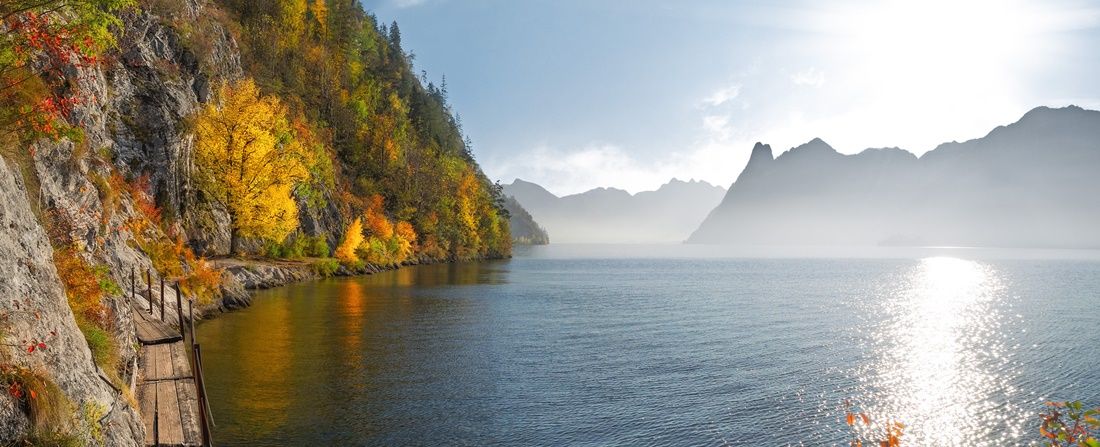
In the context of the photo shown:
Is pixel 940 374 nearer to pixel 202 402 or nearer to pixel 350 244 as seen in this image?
pixel 202 402

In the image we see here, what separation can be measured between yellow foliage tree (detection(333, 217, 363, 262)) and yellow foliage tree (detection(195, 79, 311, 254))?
17.3 meters

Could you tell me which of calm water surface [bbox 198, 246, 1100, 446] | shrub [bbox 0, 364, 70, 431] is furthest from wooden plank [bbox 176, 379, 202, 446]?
shrub [bbox 0, 364, 70, 431]

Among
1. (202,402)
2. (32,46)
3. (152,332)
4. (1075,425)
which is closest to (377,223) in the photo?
(152,332)

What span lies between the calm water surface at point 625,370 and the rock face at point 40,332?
535 centimetres

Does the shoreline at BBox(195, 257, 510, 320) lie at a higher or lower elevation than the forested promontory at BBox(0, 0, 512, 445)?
lower

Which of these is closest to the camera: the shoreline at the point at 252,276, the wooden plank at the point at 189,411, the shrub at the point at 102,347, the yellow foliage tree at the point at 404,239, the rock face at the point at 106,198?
the rock face at the point at 106,198

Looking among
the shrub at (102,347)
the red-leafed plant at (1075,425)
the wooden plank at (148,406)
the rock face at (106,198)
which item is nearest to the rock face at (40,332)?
the rock face at (106,198)

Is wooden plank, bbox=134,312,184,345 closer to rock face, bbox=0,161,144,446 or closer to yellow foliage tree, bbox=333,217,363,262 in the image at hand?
rock face, bbox=0,161,144,446

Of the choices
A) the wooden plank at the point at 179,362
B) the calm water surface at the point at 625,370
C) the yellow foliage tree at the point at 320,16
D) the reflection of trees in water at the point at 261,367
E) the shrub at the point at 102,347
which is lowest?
the calm water surface at the point at 625,370

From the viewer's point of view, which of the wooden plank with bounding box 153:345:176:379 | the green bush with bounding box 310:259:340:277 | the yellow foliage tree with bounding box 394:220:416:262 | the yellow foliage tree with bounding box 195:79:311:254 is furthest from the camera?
the yellow foliage tree with bounding box 394:220:416:262

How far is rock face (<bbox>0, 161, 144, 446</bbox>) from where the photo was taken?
10273 mm

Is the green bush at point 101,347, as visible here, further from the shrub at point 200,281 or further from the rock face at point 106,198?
the shrub at point 200,281

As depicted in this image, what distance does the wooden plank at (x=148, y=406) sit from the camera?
1423cm

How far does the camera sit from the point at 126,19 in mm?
49000
